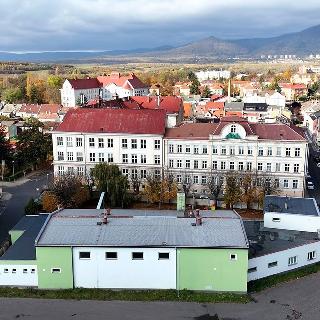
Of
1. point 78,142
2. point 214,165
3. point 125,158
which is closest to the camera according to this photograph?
point 214,165

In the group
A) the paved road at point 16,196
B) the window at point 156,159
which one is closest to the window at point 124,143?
the window at point 156,159

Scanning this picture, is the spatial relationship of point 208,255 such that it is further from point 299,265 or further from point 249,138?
point 249,138

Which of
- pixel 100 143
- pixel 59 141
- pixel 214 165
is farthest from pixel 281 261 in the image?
pixel 59 141

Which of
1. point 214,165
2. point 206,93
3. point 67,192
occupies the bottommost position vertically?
point 67,192

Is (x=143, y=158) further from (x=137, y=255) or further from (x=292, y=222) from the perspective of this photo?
Result: (x=137, y=255)

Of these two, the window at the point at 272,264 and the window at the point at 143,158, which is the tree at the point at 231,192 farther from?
the window at the point at 272,264

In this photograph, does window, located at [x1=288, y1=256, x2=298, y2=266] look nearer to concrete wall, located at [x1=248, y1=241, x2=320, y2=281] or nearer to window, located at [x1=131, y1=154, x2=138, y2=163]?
concrete wall, located at [x1=248, y1=241, x2=320, y2=281]

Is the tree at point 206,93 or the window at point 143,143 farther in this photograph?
the tree at point 206,93

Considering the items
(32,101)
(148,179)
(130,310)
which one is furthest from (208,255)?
(32,101)
